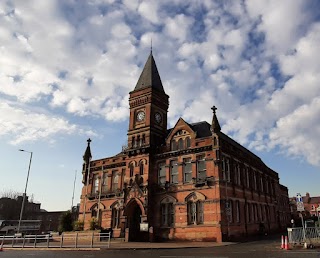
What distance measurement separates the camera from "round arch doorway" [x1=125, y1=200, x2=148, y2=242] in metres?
34.8

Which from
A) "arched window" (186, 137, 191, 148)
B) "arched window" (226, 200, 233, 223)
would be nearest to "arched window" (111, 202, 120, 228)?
"arched window" (186, 137, 191, 148)

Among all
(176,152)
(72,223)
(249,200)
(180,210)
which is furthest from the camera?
(72,223)

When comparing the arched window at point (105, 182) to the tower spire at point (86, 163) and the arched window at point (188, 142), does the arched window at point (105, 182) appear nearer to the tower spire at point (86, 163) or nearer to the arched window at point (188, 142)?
the tower spire at point (86, 163)

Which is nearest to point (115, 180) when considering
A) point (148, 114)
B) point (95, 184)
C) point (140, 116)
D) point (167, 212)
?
point (95, 184)

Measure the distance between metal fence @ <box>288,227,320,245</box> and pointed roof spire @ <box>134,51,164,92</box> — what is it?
24946 millimetres

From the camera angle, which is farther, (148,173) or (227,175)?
(148,173)

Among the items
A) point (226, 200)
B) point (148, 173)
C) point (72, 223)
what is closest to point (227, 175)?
point (226, 200)

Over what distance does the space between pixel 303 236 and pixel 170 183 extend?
16769 millimetres

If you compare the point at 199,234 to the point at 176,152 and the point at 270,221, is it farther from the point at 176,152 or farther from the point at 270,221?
the point at 270,221

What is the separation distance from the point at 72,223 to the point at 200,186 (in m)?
20.2

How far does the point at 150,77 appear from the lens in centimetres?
4138

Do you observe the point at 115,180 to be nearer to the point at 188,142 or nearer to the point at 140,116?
the point at 140,116

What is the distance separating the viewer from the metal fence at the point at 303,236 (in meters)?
20.5

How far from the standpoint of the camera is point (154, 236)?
33.2 meters
